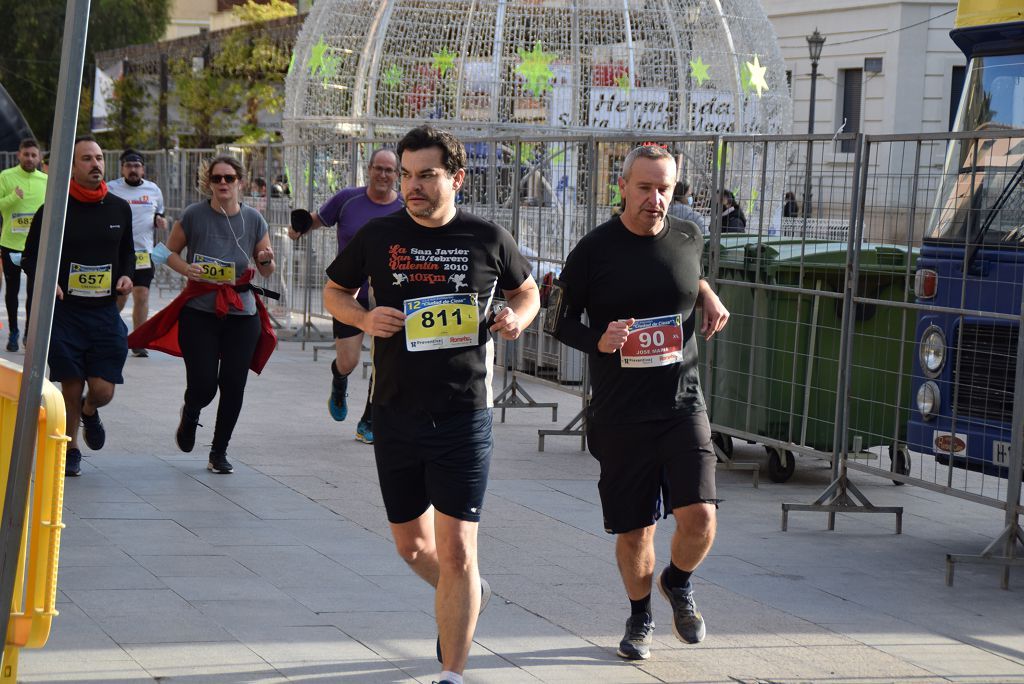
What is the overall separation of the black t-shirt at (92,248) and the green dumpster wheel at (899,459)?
4.47 meters

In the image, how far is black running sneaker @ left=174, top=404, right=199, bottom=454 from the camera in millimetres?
9266

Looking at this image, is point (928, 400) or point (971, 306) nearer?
point (971, 306)

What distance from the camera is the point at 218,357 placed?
909cm

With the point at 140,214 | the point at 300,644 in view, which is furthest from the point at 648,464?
the point at 140,214

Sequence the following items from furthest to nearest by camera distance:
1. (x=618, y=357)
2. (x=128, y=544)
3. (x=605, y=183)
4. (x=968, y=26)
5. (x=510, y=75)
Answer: (x=510, y=75), (x=605, y=183), (x=968, y=26), (x=128, y=544), (x=618, y=357)

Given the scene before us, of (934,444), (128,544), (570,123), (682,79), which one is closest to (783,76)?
(682,79)

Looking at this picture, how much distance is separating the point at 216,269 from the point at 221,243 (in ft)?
0.90

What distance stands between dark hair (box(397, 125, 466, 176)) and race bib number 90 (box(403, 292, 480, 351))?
1.43 ft

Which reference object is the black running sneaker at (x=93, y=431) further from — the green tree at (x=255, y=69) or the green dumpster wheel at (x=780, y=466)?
the green tree at (x=255, y=69)

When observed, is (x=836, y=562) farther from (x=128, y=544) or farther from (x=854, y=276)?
(x=128, y=544)

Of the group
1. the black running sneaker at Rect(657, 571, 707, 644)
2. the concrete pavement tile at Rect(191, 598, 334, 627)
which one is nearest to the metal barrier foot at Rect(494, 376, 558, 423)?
the concrete pavement tile at Rect(191, 598, 334, 627)

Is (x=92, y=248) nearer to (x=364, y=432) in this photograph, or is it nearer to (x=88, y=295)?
(x=88, y=295)

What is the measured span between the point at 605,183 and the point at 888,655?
6437mm

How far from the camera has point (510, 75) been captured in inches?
701
